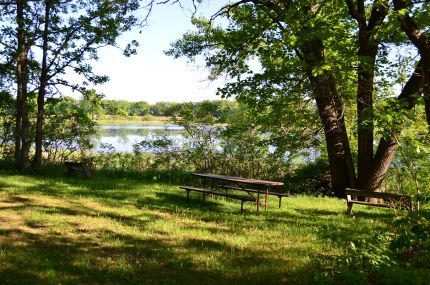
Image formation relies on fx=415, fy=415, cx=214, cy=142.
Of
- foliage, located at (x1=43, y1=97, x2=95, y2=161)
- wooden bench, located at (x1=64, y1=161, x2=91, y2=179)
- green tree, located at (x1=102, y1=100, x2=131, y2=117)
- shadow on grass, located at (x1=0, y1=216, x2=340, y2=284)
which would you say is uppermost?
green tree, located at (x1=102, y1=100, x2=131, y2=117)

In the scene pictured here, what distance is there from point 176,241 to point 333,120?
27.6 ft

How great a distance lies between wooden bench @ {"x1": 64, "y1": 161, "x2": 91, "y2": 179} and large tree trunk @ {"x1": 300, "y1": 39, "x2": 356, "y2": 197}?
307 inches

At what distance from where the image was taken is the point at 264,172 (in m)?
16.6

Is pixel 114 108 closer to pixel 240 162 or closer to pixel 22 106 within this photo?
pixel 22 106

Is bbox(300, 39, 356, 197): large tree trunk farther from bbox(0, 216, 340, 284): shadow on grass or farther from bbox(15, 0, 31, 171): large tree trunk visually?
bbox(15, 0, 31, 171): large tree trunk

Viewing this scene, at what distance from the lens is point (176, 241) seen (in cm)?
662

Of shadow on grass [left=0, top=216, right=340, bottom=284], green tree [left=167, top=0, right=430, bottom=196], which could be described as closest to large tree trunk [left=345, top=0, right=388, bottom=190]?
green tree [left=167, top=0, right=430, bottom=196]

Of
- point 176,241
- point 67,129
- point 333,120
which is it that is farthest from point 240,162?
point 176,241

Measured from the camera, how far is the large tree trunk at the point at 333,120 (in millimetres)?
12648

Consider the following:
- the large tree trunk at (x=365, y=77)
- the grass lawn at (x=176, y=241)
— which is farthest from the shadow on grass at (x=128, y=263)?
the large tree trunk at (x=365, y=77)

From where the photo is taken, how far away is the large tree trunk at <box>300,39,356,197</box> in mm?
12648

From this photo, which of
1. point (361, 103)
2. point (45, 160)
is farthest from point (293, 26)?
point (45, 160)

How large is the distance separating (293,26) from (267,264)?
6411mm

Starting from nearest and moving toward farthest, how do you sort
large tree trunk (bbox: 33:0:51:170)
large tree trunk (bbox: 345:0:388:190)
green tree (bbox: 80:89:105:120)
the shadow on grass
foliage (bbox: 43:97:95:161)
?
the shadow on grass → large tree trunk (bbox: 345:0:388:190) → large tree trunk (bbox: 33:0:51:170) → green tree (bbox: 80:89:105:120) → foliage (bbox: 43:97:95:161)
